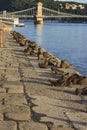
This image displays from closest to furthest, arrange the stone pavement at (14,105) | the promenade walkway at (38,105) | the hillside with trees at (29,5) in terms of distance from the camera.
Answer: the stone pavement at (14,105) < the promenade walkway at (38,105) < the hillside with trees at (29,5)

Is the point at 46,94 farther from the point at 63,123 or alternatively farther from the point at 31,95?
the point at 63,123

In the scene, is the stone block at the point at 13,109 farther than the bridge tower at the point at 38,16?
No

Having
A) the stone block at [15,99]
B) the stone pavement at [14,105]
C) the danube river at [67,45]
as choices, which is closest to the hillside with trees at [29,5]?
the danube river at [67,45]

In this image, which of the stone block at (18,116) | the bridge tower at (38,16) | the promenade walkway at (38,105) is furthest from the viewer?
the bridge tower at (38,16)

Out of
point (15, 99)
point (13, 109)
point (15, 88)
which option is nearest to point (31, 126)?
point (13, 109)

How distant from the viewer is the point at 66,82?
10477mm

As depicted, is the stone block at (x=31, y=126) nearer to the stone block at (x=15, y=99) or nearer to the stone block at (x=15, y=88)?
the stone block at (x=15, y=99)

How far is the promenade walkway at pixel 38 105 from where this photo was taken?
6797 millimetres

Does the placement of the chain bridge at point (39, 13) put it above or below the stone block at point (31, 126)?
below

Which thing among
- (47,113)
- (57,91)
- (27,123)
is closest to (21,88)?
(57,91)

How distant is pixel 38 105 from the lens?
8117 mm

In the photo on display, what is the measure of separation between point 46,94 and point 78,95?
0.65 metres

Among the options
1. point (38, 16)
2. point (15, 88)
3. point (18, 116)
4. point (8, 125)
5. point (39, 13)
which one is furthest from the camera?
point (39, 13)

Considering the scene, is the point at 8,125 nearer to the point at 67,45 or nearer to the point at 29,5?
the point at 67,45
